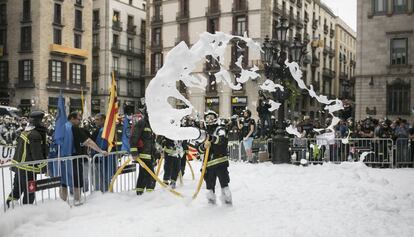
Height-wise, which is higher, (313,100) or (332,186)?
(313,100)

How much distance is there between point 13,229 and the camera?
6.19 metres

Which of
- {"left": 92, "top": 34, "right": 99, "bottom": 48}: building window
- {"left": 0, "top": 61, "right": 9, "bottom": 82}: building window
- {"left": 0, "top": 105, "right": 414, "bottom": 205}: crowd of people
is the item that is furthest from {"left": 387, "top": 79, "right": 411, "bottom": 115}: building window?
{"left": 0, "top": 61, "right": 9, "bottom": 82}: building window

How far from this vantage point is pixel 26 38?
39.8 m

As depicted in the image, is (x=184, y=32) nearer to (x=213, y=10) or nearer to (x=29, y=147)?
(x=213, y=10)

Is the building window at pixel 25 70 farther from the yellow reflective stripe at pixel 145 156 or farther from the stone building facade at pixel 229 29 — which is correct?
the yellow reflective stripe at pixel 145 156

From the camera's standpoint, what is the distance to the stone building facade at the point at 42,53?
3897 cm

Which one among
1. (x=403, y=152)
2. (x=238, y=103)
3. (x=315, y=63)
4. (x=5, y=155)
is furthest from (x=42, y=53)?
(x=403, y=152)

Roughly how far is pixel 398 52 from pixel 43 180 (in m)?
23.8

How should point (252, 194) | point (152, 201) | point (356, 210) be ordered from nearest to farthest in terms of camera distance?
point (356, 210)
point (152, 201)
point (252, 194)

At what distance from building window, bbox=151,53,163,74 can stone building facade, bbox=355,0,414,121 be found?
23658 mm

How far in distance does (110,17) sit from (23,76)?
1237 centimetres

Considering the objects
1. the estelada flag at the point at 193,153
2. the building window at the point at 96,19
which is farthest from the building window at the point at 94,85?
the estelada flag at the point at 193,153

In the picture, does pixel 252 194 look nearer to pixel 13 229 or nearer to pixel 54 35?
pixel 13 229

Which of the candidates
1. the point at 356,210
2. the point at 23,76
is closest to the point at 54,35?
the point at 23,76
